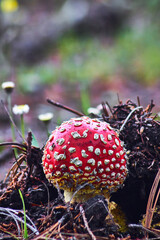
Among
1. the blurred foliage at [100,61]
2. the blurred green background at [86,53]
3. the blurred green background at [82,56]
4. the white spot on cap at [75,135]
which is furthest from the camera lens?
the blurred foliage at [100,61]

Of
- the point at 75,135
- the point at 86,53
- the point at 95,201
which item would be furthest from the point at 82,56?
the point at 95,201

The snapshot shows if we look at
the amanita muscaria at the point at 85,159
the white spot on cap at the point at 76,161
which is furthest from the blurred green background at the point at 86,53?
the white spot on cap at the point at 76,161

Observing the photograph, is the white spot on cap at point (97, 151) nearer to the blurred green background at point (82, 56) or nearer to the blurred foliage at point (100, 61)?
the blurred green background at point (82, 56)

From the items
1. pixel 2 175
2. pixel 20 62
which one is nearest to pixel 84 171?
pixel 2 175

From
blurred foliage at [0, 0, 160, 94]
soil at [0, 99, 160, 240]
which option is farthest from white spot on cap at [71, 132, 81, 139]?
blurred foliage at [0, 0, 160, 94]

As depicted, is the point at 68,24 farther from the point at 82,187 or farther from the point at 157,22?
the point at 82,187
